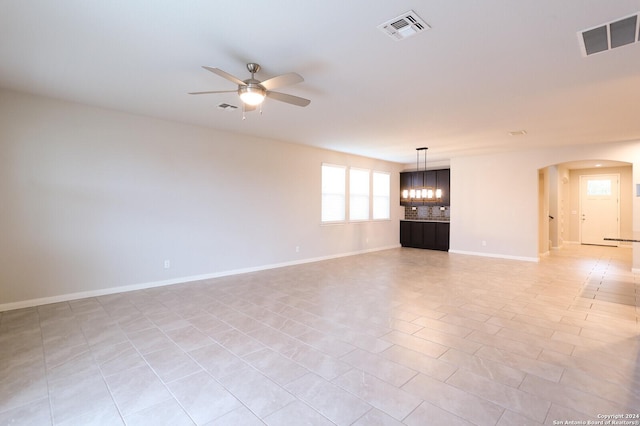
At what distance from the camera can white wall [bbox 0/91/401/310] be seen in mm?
3975

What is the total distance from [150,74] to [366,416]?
147 inches

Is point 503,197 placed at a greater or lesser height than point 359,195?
lesser

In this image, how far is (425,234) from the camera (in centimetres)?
945

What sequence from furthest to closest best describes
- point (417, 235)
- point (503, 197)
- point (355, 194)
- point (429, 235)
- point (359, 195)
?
point (417, 235), point (429, 235), point (359, 195), point (355, 194), point (503, 197)

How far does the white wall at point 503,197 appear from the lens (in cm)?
691

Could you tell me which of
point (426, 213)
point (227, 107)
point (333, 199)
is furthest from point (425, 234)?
point (227, 107)

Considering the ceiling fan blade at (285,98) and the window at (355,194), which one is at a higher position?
the ceiling fan blade at (285,98)

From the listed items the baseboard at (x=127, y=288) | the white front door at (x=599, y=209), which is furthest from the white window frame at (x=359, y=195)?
the white front door at (x=599, y=209)

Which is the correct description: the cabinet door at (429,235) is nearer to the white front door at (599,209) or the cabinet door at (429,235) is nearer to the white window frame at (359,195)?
the white window frame at (359,195)

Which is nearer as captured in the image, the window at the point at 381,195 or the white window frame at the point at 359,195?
the white window frame at the point at 359,195

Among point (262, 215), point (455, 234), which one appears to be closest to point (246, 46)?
point (262, 215)

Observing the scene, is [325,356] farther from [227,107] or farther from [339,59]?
[227,107]

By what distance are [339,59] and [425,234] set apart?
7.48 metres

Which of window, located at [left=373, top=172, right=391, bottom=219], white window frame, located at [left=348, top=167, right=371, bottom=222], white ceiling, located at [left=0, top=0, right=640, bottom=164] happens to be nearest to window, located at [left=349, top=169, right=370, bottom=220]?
white window frame, located at [left=348, top=167, right=371, bottom=222]
